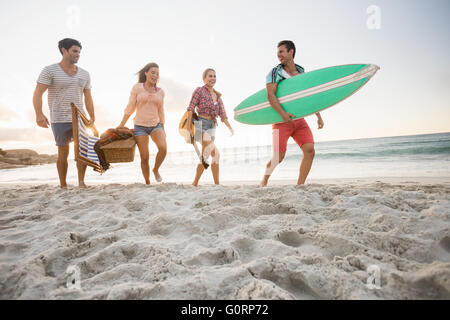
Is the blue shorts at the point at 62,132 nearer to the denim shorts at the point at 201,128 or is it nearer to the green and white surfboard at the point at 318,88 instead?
the denim shorts at the point at 201,128

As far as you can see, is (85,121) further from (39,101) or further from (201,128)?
(201,128)

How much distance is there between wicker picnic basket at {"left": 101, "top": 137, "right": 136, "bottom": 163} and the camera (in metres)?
3.51

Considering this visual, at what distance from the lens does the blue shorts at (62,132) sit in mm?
3486

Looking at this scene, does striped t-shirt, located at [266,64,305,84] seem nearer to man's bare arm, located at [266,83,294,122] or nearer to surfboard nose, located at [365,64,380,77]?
man's bare arm, located at [266,83,294,122]

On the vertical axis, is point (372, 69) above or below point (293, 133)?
above

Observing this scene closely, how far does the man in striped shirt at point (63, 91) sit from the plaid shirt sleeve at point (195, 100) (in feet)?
5.59

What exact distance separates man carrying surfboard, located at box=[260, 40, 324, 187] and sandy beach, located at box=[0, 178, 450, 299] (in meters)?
0.81

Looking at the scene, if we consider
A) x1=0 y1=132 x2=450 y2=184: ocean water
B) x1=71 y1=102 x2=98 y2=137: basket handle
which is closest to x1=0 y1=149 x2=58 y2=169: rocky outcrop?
x1=0 y1=132 x2=450 y2=184: ocean water

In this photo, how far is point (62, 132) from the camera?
351cm

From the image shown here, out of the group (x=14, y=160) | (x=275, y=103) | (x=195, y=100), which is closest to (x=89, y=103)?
(x=195, y=100)

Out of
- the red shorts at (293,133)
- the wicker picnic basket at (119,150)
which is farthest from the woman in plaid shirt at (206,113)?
the red shorts at (293,133)

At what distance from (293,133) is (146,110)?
2297mm

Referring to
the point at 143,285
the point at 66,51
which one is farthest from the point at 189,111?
the point at 143,285
